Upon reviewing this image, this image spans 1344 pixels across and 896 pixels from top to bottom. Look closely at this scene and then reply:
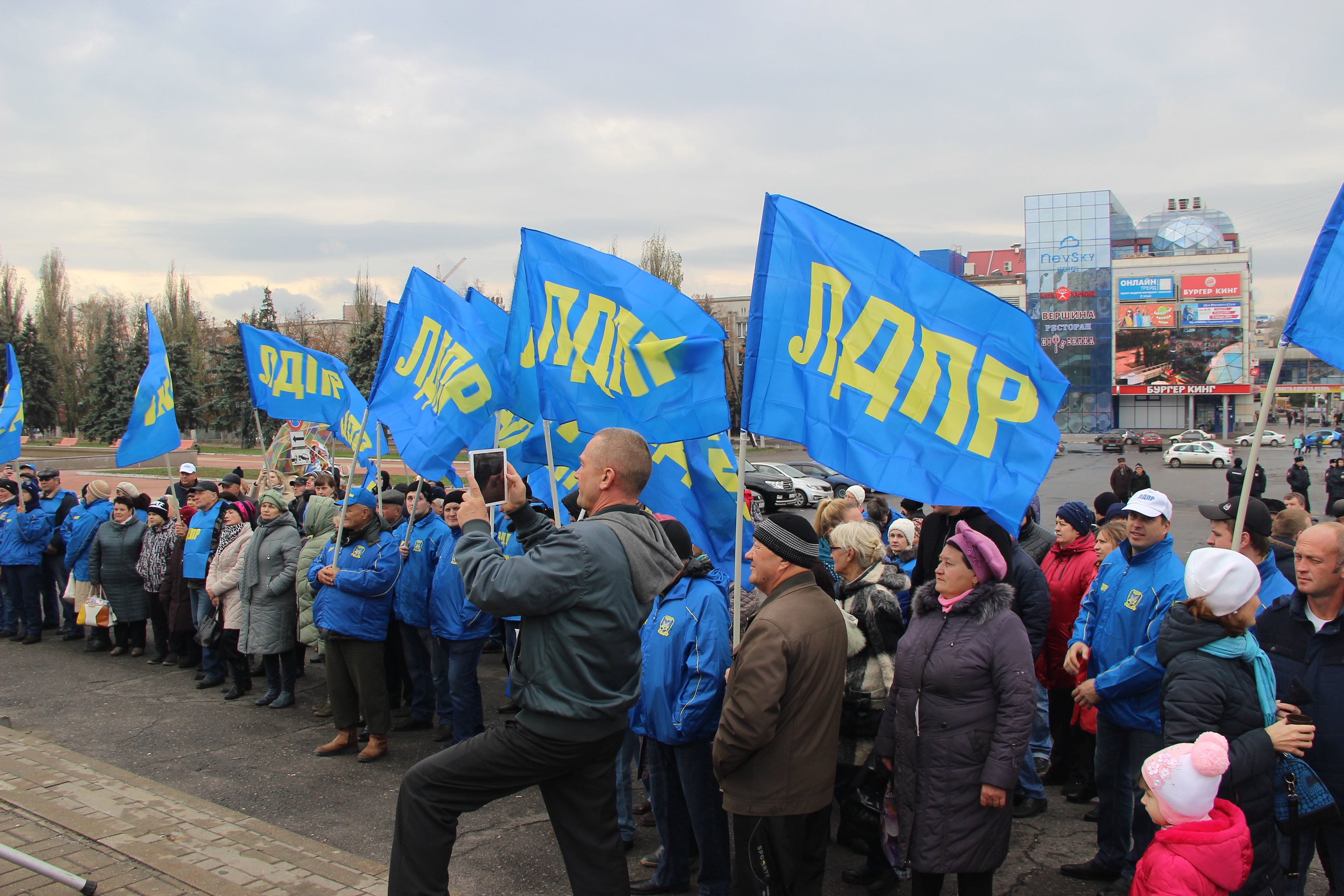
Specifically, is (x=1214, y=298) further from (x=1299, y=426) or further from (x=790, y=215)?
(x=790, y=215)

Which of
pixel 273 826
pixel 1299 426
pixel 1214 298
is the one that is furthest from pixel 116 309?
pixel 1299 426

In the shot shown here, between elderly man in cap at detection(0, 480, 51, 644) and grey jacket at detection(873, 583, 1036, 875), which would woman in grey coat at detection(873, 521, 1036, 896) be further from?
elderly man in cap at detection(0, 480, 51, 644)

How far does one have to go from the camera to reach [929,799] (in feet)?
11.6

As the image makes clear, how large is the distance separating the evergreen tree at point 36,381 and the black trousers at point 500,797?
177 ft

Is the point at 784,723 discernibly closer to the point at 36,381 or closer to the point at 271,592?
the point at 271,592

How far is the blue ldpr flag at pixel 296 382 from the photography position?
895cm

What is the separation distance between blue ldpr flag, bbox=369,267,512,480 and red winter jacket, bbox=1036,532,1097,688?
12.9ft

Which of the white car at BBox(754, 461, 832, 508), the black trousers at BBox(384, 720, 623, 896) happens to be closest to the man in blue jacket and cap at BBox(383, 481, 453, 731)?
the black trousers at BBox(384, 720, 623, 896)

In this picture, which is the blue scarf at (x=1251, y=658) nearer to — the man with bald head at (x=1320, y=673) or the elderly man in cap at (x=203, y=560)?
the man with bald head at (x=1320, y=673)

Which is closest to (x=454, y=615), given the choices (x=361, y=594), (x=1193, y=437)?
(x=361, y=594)

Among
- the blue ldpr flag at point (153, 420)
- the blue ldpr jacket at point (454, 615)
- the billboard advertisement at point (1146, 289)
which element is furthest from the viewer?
the billboard advertisement at point (1146, 289)

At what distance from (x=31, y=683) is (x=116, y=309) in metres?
72.8

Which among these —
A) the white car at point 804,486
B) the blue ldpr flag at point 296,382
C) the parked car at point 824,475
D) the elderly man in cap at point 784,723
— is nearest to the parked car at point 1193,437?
the parked car at point 824,475

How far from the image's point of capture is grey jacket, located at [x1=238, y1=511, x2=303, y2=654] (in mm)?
7410
